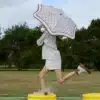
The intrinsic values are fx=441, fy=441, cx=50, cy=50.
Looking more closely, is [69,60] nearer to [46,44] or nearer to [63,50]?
[63,50]

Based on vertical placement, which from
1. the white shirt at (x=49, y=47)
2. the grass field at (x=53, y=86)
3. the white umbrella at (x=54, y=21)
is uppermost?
the white umbrella at (x=54, y=21)

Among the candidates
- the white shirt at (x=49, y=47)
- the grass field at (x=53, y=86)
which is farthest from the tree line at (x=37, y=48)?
the white shirt at (x=49, y=47)

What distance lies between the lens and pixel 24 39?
253ft

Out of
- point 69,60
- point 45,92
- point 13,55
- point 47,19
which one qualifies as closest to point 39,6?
point 47,19

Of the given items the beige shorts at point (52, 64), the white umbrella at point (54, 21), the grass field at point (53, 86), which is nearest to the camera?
the white umbrella at point (54, 21)

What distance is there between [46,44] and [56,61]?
0.49 metres

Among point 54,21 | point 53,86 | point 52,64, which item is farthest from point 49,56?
point 53,86

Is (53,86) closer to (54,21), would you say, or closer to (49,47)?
(49,47)

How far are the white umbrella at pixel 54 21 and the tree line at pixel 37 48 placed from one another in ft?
170

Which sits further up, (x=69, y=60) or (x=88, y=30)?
(x=88, y=30)

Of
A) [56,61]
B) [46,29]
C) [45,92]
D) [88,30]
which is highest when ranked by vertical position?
[88,30]

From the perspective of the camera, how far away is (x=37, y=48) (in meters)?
69.4

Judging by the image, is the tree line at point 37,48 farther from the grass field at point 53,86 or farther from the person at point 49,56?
the person at point 49,56

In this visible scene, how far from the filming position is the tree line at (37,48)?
219ft
